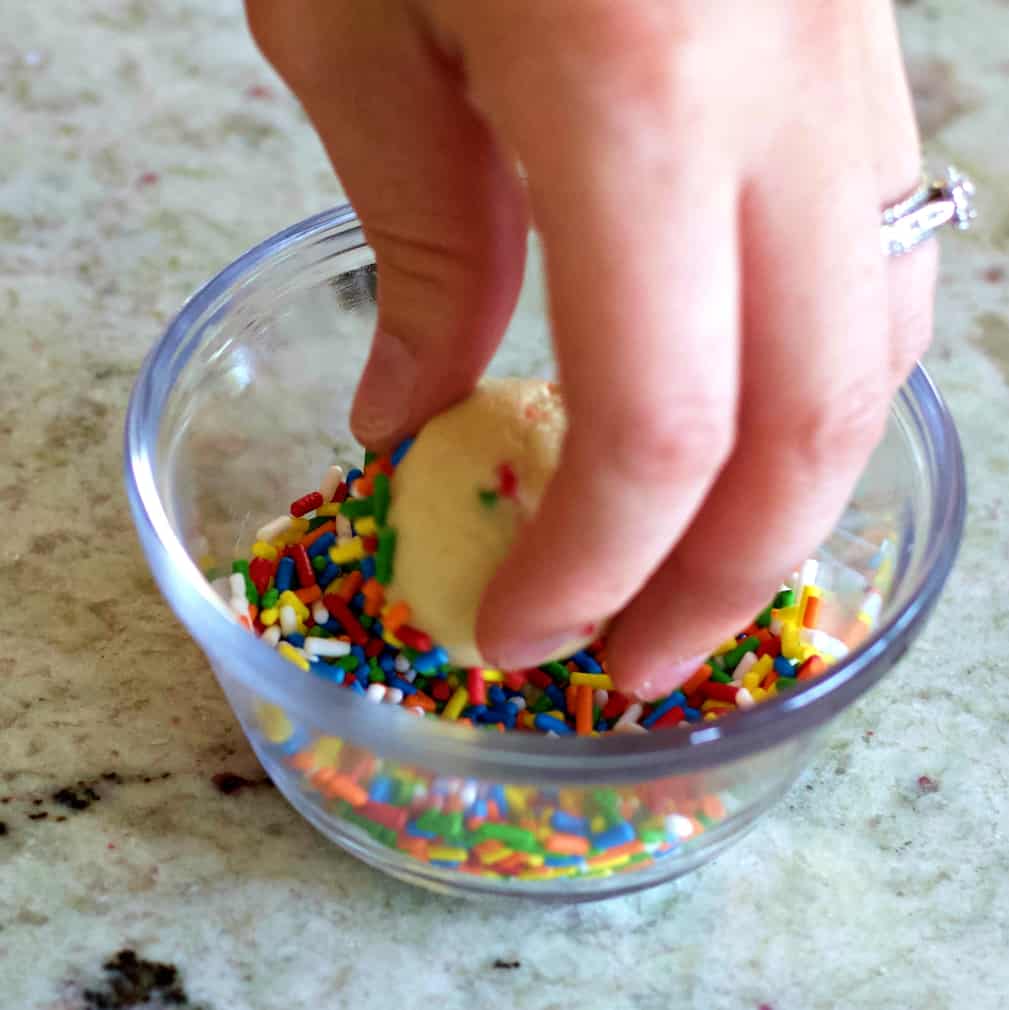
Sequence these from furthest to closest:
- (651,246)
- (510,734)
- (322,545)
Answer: (322,545) → (510,734) → (651,246)

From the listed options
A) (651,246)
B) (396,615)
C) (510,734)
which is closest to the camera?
(651,246)

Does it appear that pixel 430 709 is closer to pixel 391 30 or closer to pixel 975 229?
pixel 391 30

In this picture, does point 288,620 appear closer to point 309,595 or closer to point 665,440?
point 309,595

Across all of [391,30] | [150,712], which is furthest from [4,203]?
[391,30]

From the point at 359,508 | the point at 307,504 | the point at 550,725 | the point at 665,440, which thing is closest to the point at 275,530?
the point at 307,504

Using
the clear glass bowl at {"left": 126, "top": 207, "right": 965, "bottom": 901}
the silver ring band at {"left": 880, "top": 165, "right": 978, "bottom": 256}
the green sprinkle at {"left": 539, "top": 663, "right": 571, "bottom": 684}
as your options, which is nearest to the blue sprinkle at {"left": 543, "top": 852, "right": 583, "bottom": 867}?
the clear glass bowl at {"left": 126, "top": 207, "right": 965, "bottom": 901}

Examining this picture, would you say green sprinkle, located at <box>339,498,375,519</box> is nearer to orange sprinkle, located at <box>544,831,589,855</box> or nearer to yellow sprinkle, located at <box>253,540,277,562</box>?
yellow sprinkle, located at <box>253,540,277,562</box>
